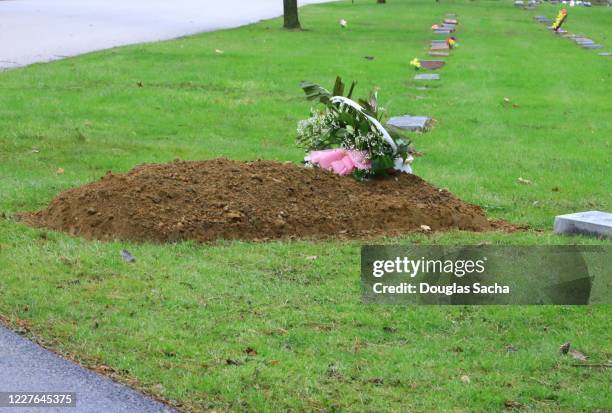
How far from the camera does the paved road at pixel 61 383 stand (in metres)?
4.11

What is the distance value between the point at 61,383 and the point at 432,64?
587 inches

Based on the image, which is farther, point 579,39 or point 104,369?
point 579,39

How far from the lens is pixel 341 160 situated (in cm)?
766

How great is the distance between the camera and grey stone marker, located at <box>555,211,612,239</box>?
676cm

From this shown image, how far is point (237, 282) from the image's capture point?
575cm

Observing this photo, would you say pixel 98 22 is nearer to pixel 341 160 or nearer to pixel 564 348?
pixel 341 160

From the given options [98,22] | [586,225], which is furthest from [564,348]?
[98,22]

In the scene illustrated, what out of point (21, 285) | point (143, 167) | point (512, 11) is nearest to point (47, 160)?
point (143, 167)

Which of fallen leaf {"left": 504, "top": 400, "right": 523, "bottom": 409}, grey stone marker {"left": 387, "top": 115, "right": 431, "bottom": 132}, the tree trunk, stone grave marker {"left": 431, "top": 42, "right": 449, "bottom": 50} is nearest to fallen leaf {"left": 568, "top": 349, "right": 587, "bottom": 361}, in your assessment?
fallen leaf {"left": 504, "top": 400, "right": 523, "bottom": 409}

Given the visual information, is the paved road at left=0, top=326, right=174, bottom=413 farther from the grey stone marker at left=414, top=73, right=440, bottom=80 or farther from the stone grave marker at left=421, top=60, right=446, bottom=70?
the stone grave marker at left=421, top=60, right=446, bottom=70

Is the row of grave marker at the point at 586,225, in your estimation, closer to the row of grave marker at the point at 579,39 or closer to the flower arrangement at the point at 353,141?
the flower arrangement at the point at 353,141

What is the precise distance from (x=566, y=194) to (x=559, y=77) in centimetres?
887

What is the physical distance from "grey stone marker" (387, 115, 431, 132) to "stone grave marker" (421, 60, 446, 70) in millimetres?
5869

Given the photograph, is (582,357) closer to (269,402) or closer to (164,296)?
(269,402)
